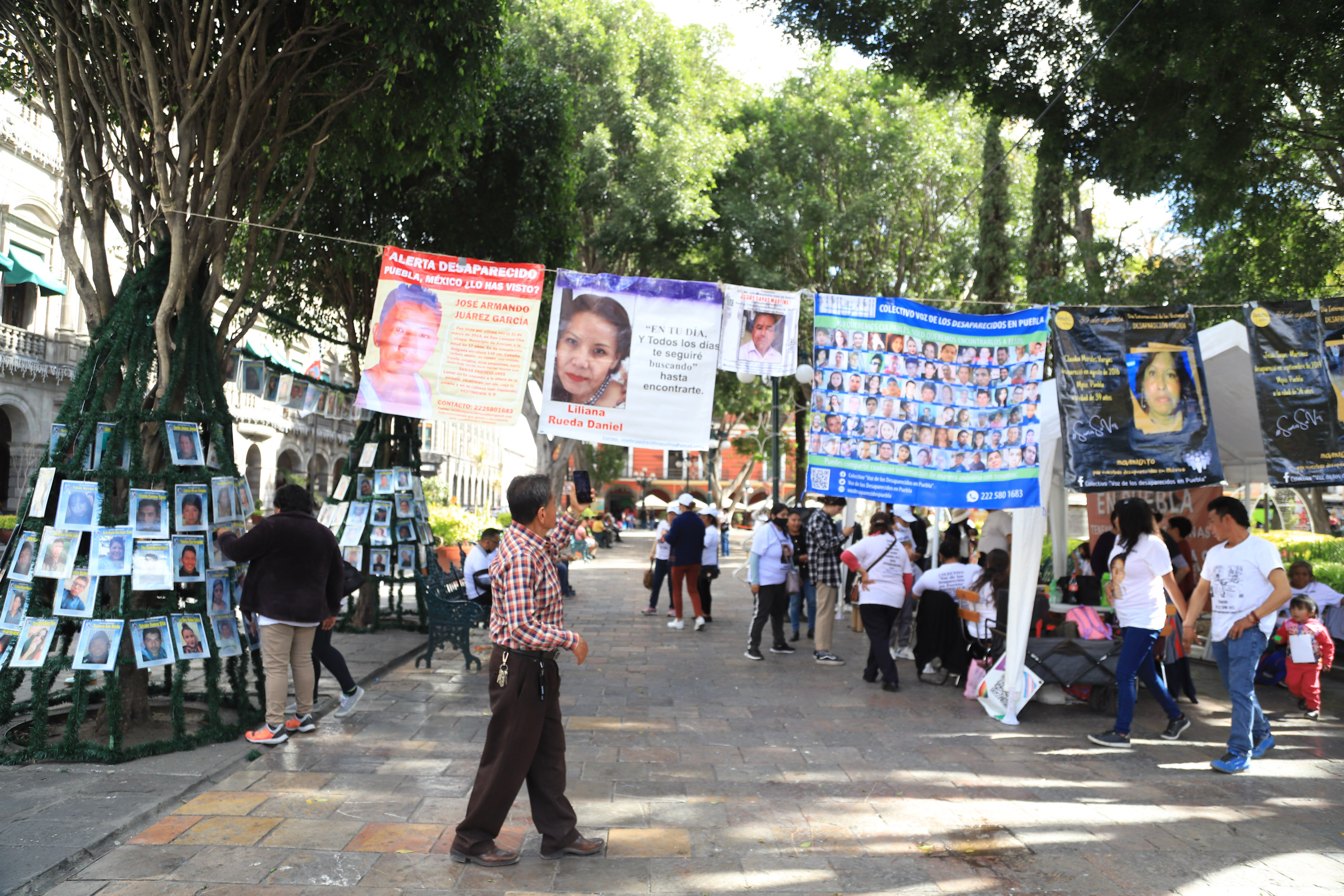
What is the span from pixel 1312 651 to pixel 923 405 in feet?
12.8

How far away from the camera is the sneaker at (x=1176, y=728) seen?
678cm

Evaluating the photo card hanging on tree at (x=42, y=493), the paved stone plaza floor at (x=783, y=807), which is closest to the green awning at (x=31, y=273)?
the photo card hanging on tree at (x=42, y=493)

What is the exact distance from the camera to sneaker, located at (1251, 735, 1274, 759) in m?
6.27

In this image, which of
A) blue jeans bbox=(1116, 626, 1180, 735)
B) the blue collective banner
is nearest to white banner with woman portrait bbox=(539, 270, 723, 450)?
the blue collective banner

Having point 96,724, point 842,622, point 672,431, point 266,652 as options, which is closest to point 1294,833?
point 672,431

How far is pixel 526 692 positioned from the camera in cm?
406

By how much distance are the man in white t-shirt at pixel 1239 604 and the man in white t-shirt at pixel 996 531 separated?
5189 millimetres

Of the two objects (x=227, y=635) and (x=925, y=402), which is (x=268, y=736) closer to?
(x=227, y=635)

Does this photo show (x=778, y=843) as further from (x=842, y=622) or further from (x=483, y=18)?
(x=842, y=622)

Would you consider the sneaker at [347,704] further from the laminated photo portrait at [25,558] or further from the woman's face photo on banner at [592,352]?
the woman's face photo on banner at [592,352]

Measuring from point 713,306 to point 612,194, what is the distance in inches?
595

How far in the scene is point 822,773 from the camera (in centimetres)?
578

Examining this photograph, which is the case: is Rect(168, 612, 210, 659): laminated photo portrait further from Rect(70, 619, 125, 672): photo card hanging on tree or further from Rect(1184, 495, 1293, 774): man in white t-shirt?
Rect(1184, 495, 1293, 774): man in white t-shirt

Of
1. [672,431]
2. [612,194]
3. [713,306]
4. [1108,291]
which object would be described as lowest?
[672,431]
